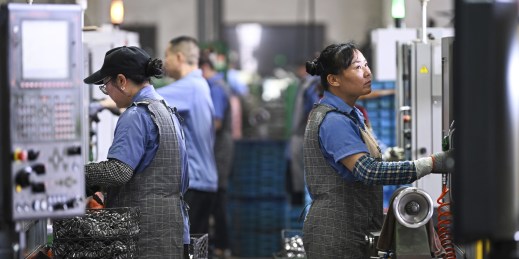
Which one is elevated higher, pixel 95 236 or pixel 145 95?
pixel 145 95

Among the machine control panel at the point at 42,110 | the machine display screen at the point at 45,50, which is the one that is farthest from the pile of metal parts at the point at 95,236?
the machine display screen at the point at 45,50

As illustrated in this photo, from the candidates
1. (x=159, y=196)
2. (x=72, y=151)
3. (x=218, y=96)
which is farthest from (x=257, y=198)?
(x=72, y=151)

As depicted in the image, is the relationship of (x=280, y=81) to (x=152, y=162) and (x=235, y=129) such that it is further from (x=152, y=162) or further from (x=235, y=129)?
(x=152, y=162)

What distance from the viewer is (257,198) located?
10812mm

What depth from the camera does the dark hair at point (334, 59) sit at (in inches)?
207

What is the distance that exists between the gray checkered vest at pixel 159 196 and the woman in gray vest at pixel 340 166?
25.4 inches

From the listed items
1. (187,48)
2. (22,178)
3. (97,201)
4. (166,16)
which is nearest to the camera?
(22,178)

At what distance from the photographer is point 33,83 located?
406 centimetres

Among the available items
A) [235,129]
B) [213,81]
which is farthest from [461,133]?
[235,129]

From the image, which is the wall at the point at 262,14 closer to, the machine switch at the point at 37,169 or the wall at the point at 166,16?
the wall at the point at 166,16

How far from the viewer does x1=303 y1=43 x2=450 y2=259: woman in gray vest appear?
16.6 ft

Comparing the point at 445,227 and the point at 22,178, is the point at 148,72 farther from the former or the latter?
the point at 445,227

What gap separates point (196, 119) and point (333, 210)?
2.30m

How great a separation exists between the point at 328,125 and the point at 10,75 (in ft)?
5.52
